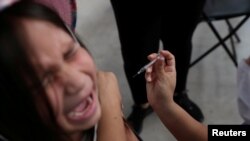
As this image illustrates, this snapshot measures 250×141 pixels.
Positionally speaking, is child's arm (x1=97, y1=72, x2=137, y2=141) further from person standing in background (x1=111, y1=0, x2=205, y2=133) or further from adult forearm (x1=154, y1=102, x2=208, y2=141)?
person standing in background (x1=111, y1=0, x2=205, y2=133)

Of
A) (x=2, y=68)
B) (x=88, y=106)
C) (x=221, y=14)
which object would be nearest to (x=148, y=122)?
(x=221, y=14)

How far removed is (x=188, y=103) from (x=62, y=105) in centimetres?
114

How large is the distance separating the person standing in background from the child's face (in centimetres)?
67

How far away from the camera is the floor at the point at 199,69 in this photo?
66.3 inches

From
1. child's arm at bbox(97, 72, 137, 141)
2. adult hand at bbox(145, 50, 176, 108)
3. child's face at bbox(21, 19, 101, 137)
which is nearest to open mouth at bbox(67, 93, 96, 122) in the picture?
child's face at bbox(21, 19, 101, 137)

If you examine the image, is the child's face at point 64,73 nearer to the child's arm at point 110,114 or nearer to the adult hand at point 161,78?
the child's arm at point 110,114

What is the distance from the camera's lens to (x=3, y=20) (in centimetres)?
53

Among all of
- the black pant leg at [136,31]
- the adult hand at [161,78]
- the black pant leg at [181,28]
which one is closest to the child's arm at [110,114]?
the adult hand at [161,78]

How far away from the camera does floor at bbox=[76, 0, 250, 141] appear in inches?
66.3

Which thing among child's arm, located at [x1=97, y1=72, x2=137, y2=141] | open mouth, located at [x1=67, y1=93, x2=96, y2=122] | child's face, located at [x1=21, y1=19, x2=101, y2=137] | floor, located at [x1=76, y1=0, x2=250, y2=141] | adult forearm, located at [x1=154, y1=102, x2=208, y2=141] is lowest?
floor, located at [x1=76, y1=0, x2=250, y2=141]

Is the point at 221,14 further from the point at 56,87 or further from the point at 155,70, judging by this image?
the point at 56,87

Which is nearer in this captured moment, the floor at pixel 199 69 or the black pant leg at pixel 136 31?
the black pant leg at pixel 136 31

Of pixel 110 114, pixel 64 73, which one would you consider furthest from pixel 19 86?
pixel 110 114

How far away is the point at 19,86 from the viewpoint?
56 cm
